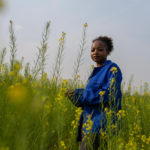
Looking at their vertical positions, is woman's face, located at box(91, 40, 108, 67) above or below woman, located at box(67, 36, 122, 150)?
above

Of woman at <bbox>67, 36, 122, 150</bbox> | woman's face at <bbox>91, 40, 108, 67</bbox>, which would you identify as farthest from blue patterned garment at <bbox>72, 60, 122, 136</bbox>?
woman's face at <bbox>91, 40, 108, 67</bbox>

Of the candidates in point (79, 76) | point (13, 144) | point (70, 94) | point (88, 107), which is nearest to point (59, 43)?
point (79, 76)

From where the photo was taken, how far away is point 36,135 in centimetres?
156

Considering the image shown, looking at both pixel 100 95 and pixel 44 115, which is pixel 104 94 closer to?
pixel 100 95

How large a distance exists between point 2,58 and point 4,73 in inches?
15.7

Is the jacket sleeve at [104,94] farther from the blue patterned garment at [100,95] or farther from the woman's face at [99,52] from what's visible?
the woman's face at [99,52]

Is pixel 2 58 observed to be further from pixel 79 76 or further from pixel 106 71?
pixel 106 71

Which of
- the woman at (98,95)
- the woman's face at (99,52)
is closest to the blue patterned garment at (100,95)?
the woman at (98,95)

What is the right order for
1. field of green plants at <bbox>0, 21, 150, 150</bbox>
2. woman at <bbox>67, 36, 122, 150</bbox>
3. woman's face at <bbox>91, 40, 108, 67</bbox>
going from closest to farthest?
1. field of green plants at <bbox>0, 21, 150, 150</bbox>
2. woman at <bbox>67, 36, 122, 150</bbox>
3. woman's face at <bbox>91, 40, 108, 67</bbox>

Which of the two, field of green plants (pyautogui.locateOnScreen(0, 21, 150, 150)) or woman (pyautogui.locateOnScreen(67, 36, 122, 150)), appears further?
woman (pyautogui.locateOnScreen(67, 36, 122, 150))

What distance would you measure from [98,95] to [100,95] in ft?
0.16

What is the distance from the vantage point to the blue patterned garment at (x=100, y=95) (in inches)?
81.1

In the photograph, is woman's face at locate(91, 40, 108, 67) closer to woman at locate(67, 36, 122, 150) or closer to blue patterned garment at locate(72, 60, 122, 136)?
woman at locate(67, 36, 122, 150)

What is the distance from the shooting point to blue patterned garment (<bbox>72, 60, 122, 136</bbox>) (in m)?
2.06
